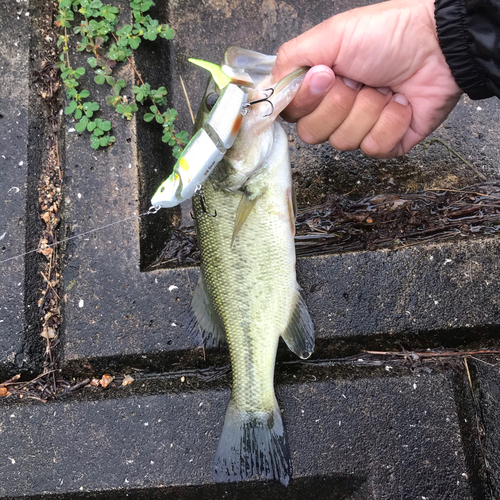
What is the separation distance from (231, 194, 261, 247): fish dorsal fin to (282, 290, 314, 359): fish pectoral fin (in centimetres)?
53

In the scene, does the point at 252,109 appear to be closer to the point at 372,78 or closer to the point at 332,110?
the point at 332,110

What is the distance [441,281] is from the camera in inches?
97.3

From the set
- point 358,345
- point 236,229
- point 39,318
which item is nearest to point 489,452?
point 358,345

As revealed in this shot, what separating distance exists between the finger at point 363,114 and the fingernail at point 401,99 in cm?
3

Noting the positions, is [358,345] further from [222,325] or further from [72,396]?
[72,396]

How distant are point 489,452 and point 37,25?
3.99 meters

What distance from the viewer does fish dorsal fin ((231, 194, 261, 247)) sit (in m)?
1.99

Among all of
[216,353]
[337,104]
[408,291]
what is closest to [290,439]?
[216,353]

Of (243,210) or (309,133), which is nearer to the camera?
(243,210)

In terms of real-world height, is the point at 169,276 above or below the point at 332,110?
below

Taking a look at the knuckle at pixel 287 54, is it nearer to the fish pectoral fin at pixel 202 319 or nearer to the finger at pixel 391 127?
the finger at pixel 391 127

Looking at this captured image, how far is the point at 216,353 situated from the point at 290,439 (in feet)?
2.17

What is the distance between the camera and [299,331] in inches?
87.9

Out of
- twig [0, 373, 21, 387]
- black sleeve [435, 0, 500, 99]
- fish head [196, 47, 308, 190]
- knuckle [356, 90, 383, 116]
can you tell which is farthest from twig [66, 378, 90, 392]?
black sleeve [435, 0, 500, 99]
